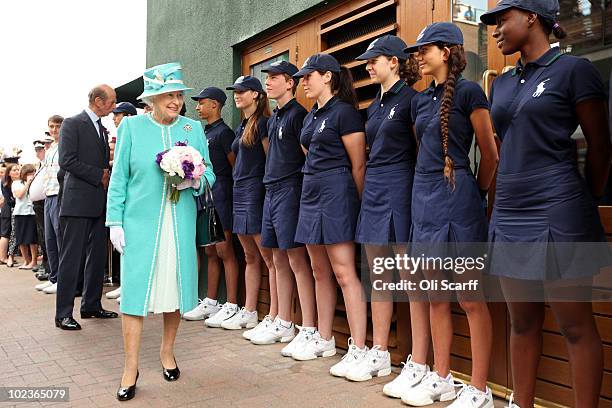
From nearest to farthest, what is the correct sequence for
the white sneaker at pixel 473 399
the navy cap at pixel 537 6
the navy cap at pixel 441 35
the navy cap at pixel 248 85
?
the navy cap at pixel 537 6, the white sneaker at pixel 473 399, the navy cap at pixel 441 35, the navy cap at pixel 248 85

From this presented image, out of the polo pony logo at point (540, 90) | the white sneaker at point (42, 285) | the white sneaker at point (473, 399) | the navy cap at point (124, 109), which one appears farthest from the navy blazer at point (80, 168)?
the polo pony logo at point (540, 90)

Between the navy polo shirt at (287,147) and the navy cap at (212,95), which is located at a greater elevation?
the navy cap at (212,95)

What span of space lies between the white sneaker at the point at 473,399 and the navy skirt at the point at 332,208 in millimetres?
1233

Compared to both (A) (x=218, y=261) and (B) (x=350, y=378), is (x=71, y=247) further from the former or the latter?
(B) (x=350, y=378)

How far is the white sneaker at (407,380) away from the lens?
317 cm

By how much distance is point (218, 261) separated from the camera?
18.6 ft

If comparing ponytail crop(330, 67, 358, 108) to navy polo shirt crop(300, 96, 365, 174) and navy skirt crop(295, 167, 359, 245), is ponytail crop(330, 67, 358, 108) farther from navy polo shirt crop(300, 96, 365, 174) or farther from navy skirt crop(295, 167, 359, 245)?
navy skirt crop(295, 167, 359, 245)

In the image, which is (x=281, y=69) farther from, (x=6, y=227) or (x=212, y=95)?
(x=6, y=227)

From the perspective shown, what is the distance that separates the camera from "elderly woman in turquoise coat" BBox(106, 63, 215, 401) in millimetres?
3238

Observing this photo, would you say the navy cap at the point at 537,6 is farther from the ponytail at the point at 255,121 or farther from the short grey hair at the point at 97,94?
the short grey hair at the point at 97,94

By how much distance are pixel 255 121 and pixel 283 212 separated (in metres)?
1.02

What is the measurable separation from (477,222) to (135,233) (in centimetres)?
195

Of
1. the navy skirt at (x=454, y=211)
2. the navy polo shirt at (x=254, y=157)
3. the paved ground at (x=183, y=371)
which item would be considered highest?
the navy polo shirt at (x=254, y=157)

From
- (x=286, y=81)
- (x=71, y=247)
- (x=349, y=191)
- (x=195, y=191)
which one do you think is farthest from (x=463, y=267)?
(x=71, y=247)
